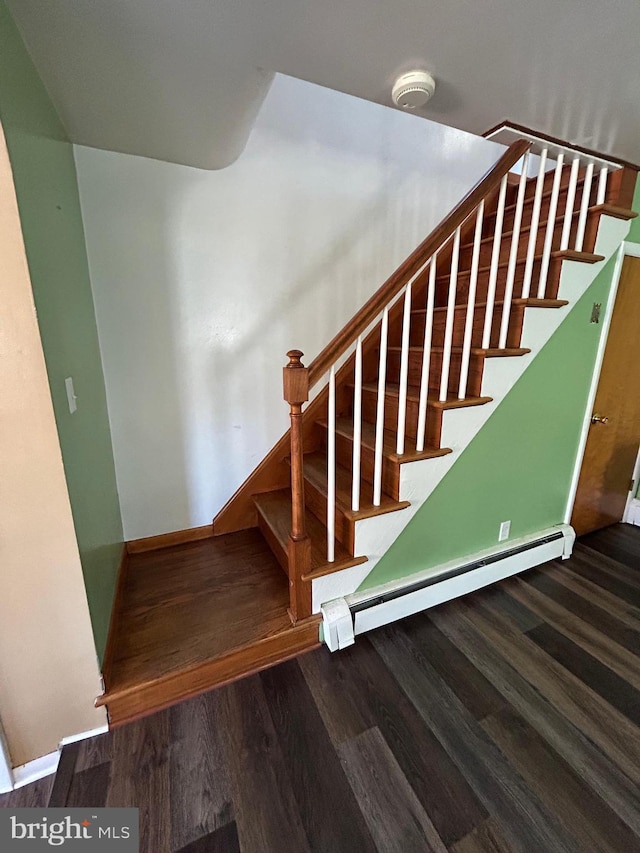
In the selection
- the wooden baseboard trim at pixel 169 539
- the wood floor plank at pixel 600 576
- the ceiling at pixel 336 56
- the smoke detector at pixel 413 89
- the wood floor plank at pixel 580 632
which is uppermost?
the ceiling at pixel 336 56

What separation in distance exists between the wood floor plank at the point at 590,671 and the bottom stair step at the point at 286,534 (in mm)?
920

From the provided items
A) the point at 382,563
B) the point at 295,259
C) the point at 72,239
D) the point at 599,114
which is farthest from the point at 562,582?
the point at 72,239

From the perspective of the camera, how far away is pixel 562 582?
199 centimetres

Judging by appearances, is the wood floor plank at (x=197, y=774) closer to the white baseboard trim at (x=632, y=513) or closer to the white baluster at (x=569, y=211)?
the white baluster at (x=569, y=211)

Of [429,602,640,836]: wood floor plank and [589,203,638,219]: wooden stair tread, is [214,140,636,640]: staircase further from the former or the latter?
[429,602,640,836]: wood floor plank

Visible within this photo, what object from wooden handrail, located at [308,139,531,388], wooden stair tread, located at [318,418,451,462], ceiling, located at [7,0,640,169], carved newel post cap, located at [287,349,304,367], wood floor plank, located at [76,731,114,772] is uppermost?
ceiling, located at [7,0,640,169]

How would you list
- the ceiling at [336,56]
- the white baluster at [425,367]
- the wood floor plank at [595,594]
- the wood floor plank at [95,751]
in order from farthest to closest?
the wood floor plank at [595,594] → the white baluster at [425,367] → the wood floor plank at [95,751] → the ceiling at [336,56]

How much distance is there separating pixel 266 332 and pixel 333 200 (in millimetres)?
917

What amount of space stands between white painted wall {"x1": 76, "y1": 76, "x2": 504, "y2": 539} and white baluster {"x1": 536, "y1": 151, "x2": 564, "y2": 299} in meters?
0.91

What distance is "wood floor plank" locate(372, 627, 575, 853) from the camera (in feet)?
3.19

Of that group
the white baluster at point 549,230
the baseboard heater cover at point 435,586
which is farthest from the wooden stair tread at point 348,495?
the white baluster at point 549,230

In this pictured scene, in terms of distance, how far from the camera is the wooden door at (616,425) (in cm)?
205

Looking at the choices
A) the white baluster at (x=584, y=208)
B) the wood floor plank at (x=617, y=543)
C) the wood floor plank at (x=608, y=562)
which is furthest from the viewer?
the wood floor plank at (x=617, y=543)

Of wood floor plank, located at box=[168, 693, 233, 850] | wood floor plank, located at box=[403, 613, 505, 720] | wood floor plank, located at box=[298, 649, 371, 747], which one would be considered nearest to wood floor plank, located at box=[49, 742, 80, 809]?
wood floor plank, located at box=[168, 693, 233, 850]
